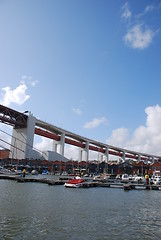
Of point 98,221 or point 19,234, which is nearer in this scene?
point 19,234

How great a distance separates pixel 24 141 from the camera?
87.8 metres

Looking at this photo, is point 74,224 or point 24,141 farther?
point 24,141

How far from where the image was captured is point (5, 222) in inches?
442

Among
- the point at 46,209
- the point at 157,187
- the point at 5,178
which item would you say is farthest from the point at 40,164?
the point at 46,209

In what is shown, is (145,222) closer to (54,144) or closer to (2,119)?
(2,119)

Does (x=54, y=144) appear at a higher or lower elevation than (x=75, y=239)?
higher

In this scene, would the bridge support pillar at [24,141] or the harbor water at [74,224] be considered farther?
the bridge support pillar at [24,141]

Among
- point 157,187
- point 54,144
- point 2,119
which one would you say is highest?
point 2,119

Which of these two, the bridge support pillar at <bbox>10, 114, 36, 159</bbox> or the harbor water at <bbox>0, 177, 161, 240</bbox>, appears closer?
the harbor water at <bbox>0, 177, 161, 240</bbox>

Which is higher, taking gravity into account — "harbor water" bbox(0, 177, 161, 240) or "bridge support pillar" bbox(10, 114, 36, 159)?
"bridge support pillar" bbox(10, 114, 36, 159)

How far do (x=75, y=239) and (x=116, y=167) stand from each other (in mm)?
100764

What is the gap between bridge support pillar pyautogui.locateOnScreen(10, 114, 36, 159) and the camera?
87.4 metres

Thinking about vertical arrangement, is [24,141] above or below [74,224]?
above

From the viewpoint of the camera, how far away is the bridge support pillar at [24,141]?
87.4 metres
